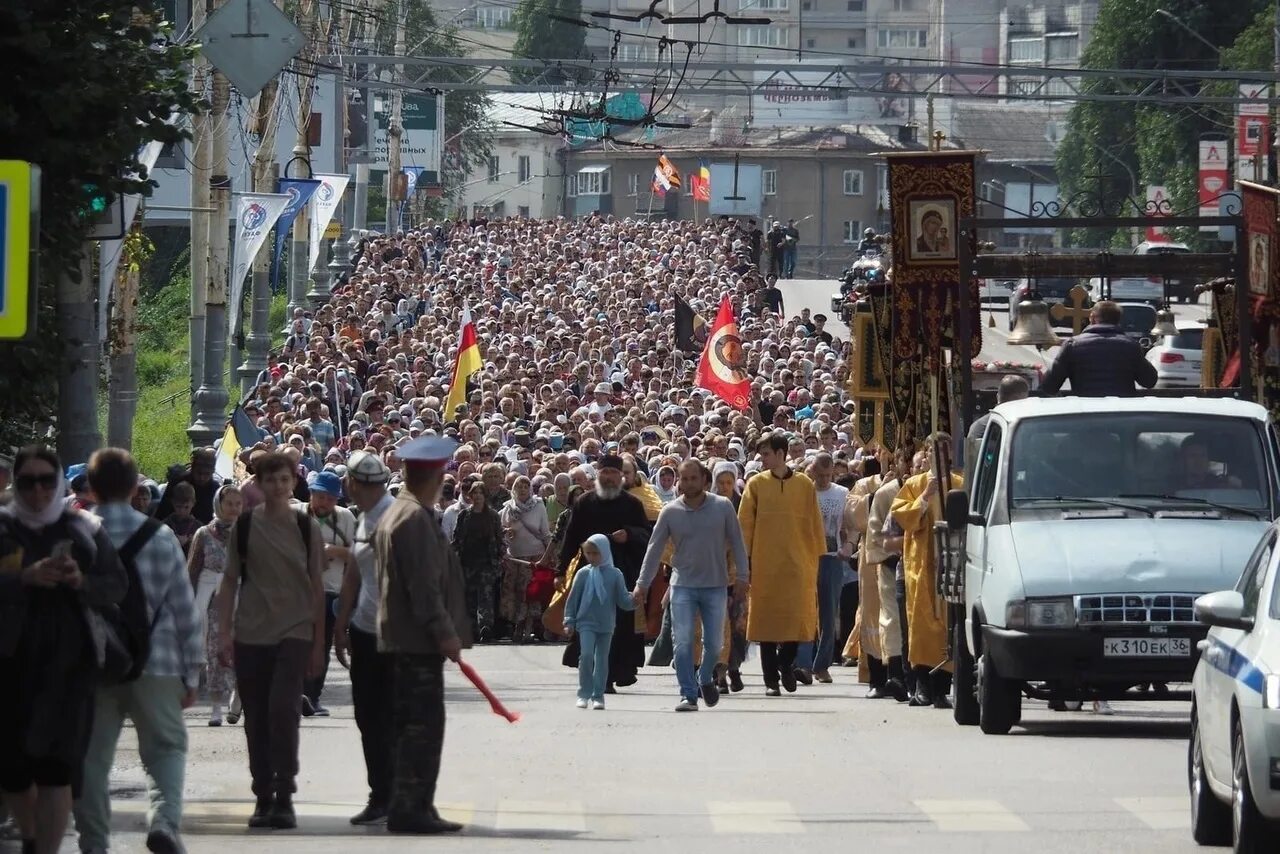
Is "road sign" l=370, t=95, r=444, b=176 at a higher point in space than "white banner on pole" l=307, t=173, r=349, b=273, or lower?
higher

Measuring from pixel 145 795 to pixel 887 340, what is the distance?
29.4 feet

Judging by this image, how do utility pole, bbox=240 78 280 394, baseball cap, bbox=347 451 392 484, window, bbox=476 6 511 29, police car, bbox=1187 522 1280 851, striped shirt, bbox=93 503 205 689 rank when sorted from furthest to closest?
window, bbox=476 6 511 29 → utility pole, bbox=240 78 280 394 → baseball cap, bbox=347 451 392 484 → striped shirt, bbox=93 503 205 689 → police car, bbox=1187 522 1280 851

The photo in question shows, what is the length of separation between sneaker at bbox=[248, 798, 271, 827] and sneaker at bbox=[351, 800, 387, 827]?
34cm

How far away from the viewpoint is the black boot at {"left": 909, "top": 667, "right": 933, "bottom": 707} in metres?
16.6

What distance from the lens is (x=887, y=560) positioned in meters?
17.1

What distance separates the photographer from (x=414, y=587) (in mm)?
10188

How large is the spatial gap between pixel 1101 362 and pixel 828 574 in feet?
13.2

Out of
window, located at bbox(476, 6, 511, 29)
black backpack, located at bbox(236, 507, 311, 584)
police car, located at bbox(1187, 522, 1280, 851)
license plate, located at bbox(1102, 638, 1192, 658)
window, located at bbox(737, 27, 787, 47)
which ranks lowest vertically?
license plate, located at bbox(1102, 638, 1192, 658)

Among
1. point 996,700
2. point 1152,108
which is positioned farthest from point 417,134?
point 996,700

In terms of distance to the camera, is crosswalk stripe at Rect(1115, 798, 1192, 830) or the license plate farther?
the license plate

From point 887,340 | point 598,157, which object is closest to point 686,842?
point 887,340

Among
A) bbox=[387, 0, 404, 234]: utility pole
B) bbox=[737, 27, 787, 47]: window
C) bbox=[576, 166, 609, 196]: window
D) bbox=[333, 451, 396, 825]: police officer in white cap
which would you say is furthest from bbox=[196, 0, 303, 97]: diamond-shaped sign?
bbox=[737, 27, 787, 47]: window

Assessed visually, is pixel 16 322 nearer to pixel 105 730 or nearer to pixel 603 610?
pixel 105 730

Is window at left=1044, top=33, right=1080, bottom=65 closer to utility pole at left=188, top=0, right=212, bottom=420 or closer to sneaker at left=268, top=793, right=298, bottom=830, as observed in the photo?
utility pole at left=188, top=0, right=212, bottom=420
